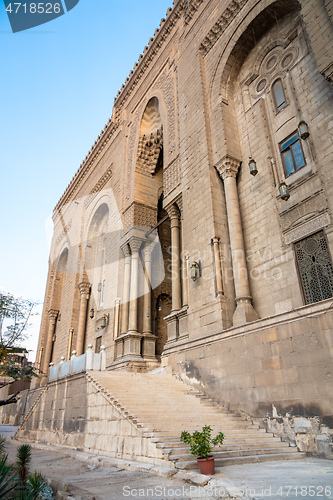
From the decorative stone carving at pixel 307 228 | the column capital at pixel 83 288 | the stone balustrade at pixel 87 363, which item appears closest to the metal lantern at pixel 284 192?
the decorative stone carving at pixel 307 228

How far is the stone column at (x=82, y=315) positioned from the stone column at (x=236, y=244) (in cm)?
1207

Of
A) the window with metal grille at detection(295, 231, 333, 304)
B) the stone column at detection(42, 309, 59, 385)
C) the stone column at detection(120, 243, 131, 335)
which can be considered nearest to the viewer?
the window with metal grille at detection(295, 231, 333, 304)

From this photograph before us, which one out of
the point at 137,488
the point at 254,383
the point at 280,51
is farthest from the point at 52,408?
the point at 280,51

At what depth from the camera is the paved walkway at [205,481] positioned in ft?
11.7

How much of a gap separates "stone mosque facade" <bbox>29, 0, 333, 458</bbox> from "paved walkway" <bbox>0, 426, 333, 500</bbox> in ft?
5.50

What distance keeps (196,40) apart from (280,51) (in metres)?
4.34

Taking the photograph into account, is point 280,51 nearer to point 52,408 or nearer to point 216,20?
point 216,20

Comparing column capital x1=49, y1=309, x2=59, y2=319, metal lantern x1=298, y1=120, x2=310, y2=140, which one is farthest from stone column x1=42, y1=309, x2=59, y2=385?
metal lantern x1=298, y1=120, x2=310, y2=140

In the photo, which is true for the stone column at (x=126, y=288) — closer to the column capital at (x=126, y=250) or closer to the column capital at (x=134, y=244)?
the column capital at (x=126, y=250)

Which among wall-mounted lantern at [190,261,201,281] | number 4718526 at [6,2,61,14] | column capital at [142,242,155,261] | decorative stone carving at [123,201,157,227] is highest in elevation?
number 4718526 at [6,2,61,14]

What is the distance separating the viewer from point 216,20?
39.5ft

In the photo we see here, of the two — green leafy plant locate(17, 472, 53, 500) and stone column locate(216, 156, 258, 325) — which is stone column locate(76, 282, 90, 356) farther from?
green leafy plant locate(17, 472, 53, 500)

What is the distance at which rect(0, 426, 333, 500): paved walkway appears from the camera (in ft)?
11.7

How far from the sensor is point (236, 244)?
9367 millimetres
